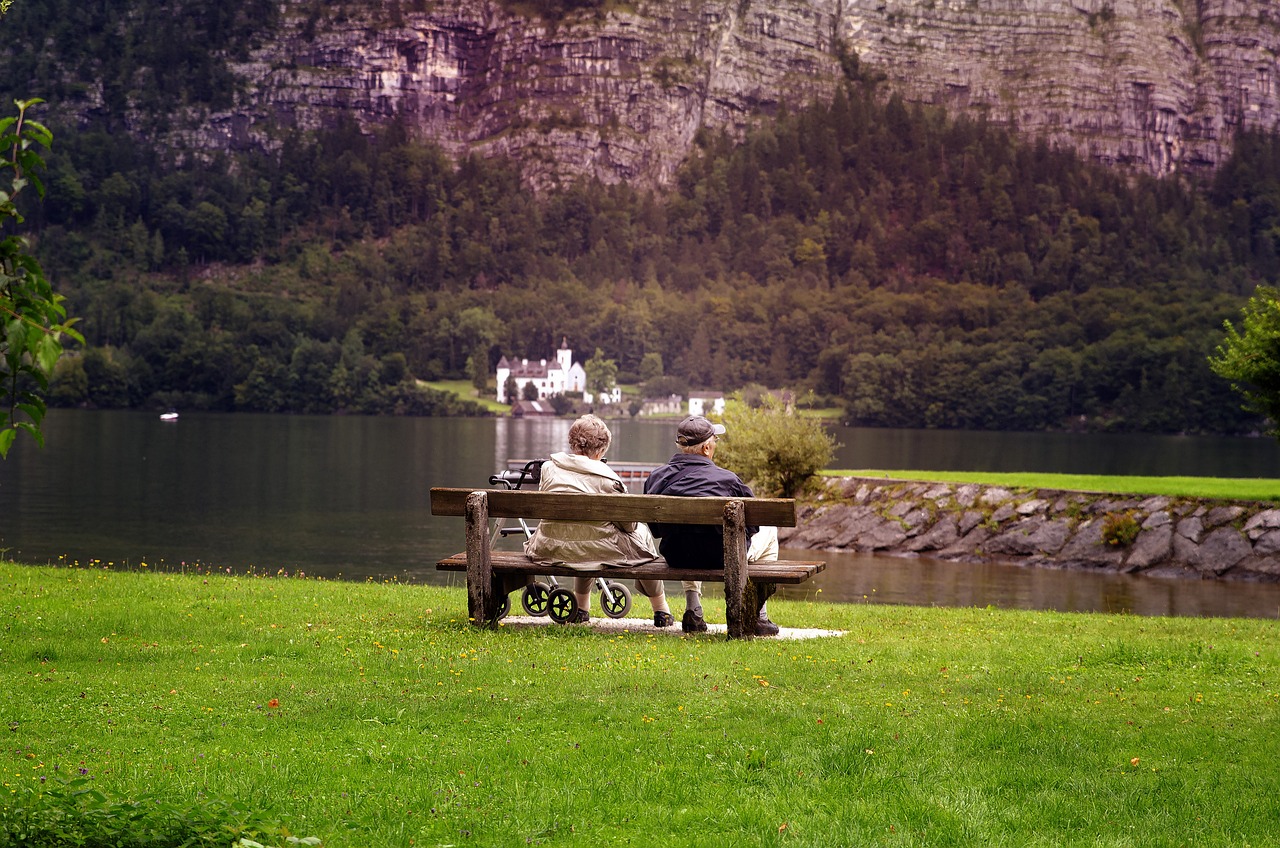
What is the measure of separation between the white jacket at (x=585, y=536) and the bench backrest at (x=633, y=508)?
0.21 metres

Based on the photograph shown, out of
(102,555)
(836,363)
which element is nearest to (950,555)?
(102,555)

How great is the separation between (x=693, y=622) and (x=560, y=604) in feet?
4.32

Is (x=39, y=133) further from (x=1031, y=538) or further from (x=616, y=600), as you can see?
(x=1031, y=538)

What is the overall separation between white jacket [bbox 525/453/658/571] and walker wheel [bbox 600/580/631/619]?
2.06 meters

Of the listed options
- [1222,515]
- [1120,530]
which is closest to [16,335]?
[1222,515]

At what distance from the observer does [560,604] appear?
1120 centimetres

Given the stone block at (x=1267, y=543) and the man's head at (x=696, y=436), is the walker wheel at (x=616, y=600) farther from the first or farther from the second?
the stone block at (x=1267, y=543)

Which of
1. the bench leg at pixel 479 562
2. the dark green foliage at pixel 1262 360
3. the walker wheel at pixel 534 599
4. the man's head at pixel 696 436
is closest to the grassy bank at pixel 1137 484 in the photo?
the dark green foliage at pixel 1262 360

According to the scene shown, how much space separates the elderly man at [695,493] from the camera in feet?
33.0

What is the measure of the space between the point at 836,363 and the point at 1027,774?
18071 centimetres

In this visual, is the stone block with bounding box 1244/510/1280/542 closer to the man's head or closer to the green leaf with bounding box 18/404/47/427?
the man's head

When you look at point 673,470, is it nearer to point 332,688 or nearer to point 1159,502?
point 332,688

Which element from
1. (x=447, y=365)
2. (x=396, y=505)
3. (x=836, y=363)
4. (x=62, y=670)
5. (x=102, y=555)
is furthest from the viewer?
(x=447, y=365)

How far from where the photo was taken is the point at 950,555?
1188 inches
